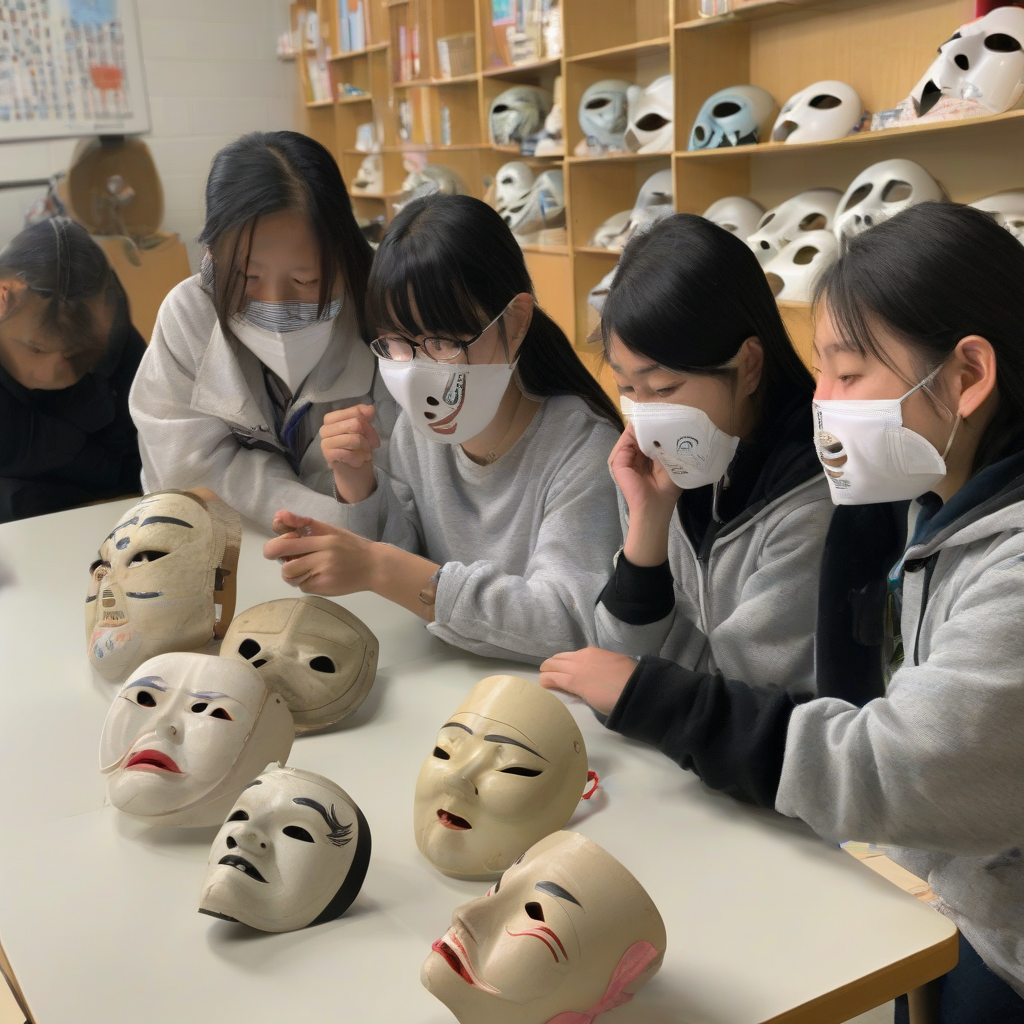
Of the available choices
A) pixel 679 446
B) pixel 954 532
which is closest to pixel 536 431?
pixel 679 446

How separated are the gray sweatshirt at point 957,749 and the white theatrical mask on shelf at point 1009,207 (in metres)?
1.82

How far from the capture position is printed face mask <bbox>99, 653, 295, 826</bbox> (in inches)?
35.7

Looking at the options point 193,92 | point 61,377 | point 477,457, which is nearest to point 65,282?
point 61,377

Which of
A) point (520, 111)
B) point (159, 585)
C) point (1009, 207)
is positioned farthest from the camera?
point (520, 111)

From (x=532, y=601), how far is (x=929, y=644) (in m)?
0.47

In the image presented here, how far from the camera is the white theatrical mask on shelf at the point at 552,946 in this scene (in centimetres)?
64

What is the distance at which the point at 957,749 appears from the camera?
0.76 meters

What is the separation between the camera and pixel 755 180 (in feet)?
11.2

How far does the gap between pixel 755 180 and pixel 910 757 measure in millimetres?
2980

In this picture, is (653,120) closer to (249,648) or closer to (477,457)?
(477,457)

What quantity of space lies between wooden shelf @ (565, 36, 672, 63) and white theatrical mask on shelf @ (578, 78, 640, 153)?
0.10 metres

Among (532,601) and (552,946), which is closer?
(552,946)

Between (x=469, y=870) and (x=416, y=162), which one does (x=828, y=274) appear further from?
(x=416, y=162)

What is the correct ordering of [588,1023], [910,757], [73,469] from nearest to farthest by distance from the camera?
1. [588,1023]
2. [910,757]
3. [73,469]
